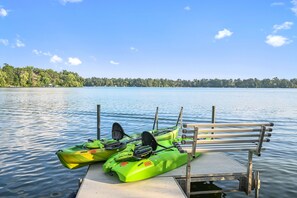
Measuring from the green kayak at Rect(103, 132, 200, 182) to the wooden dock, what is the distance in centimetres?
15

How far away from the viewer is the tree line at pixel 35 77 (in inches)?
5733

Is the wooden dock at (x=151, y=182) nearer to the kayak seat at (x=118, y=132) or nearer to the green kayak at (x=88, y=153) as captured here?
the green kayak at (x=88, y=153)

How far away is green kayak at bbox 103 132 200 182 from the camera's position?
23.2 ft

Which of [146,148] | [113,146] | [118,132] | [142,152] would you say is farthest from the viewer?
[118,132]

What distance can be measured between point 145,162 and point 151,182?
1.92 ft

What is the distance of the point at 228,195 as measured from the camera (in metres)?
8.51

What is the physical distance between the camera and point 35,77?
535ft

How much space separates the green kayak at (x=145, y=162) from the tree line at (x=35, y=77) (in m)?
142

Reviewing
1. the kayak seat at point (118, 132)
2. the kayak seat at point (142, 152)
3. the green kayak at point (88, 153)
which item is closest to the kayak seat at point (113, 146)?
the green kayak at point (88, 153)

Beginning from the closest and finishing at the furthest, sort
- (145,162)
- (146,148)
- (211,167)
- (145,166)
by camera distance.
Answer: (145,166)
(145,162)
(146,148)
(211,167)

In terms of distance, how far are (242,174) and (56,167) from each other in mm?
6797

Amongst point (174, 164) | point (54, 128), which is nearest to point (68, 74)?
point (54, 128)

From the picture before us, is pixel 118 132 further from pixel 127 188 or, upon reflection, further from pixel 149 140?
pixel 127 188

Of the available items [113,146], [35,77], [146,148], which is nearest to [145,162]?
[146,148]
